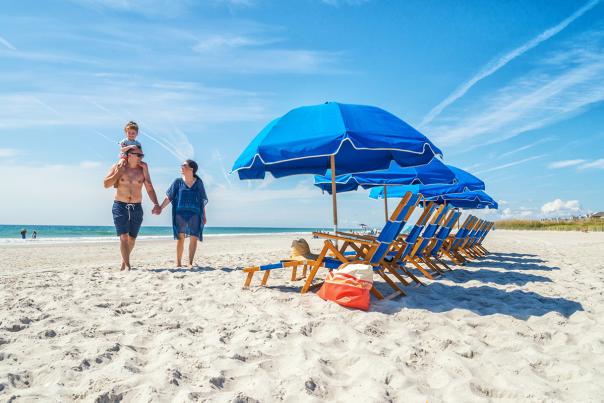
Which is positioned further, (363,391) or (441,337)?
(441,337)

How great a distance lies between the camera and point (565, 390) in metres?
1.88

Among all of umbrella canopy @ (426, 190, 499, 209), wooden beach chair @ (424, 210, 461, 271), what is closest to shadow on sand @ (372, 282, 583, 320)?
wooden beach chair @ (424, 210, 461, 271)

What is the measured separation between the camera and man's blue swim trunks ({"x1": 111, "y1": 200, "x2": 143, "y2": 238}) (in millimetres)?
5086

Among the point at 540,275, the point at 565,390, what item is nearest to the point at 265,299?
the point at 565,390

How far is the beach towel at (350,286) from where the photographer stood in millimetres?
3242

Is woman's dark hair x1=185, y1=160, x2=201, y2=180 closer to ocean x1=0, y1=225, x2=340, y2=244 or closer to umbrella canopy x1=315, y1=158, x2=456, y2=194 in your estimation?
umbrella canopy x1=315, y1=158, x2=456, y2=194

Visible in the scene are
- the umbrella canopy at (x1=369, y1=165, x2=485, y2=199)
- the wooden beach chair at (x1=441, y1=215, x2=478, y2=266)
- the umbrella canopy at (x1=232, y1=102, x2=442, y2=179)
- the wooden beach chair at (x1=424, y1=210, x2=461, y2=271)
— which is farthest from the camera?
the umbrella canopy at (x1=369, y1=165, x2=485, y2=199)

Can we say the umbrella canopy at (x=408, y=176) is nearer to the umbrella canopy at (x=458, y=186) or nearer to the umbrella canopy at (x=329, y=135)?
the umbrella canopy at (x=458, y=186)

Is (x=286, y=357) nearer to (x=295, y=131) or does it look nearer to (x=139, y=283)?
(x=295, y=131)

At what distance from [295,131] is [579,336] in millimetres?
2817

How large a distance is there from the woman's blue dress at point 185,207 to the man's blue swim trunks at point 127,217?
0.47 m

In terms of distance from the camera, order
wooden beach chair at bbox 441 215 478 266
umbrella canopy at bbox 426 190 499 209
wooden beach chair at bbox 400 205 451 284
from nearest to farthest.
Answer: wooden beach chair at bbox 400 205 451 284 → wooden beach chair at bbox 441 215 478 266 → umbrella canopy at bbox 426 190 499 209

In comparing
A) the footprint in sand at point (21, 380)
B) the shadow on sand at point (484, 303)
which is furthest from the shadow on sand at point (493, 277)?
the footprint in sand at point (21, 380)

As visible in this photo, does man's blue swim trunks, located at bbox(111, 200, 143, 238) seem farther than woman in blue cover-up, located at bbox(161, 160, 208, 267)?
No
